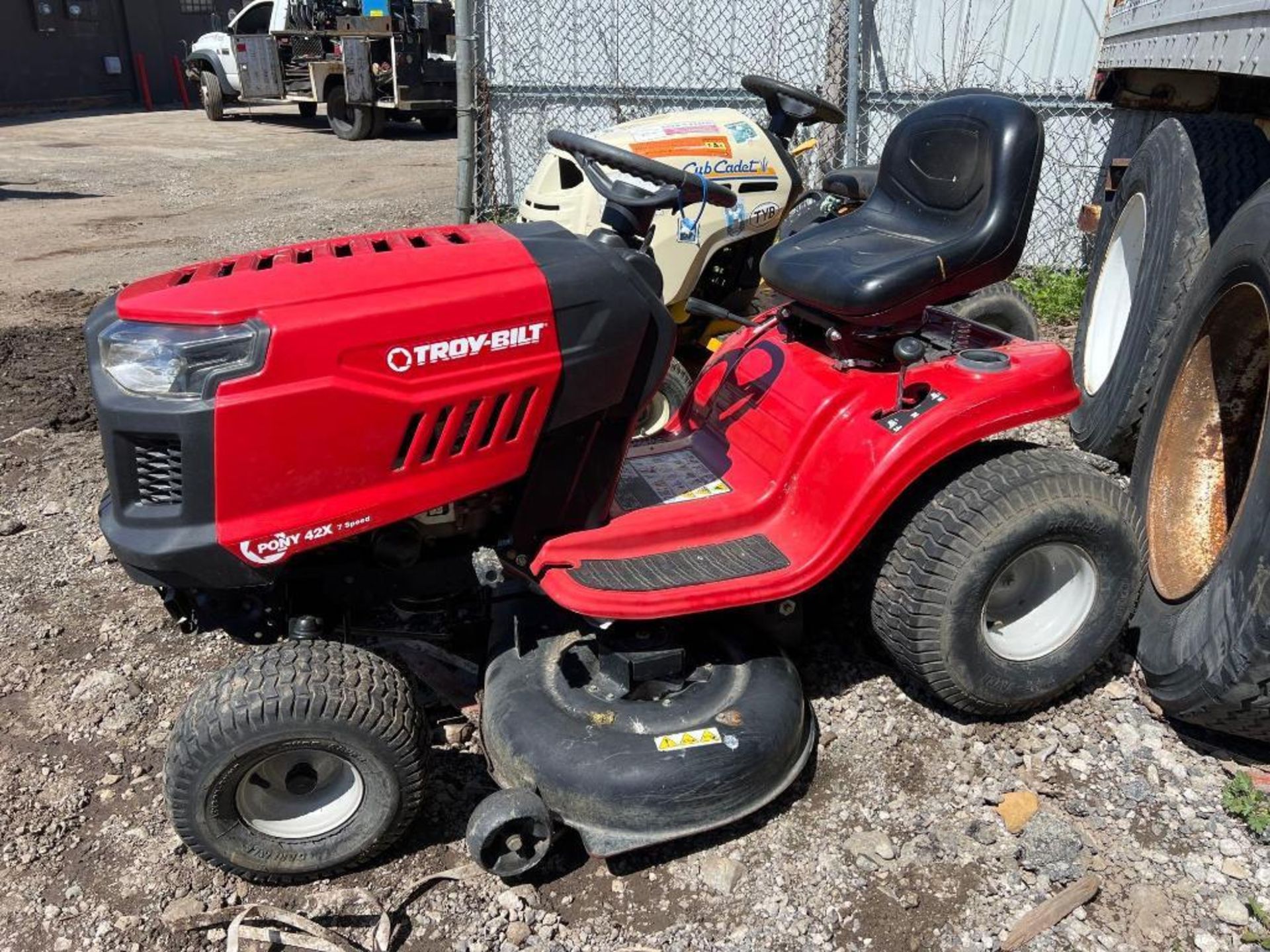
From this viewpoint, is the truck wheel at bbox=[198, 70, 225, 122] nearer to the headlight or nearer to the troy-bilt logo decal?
the headlight

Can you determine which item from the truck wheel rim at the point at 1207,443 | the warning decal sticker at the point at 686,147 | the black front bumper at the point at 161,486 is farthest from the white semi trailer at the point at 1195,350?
the black front bumper at the point at 161,486

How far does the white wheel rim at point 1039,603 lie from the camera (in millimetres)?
2639

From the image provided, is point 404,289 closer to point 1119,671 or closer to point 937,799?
point 937,799

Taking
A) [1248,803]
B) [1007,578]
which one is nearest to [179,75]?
[1007,578]

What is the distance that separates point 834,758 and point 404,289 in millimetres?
1586

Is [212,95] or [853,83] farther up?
[853,83]

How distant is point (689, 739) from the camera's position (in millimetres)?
2238

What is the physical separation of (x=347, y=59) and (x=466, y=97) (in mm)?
6918

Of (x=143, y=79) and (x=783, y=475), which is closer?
(x=783, y=475)

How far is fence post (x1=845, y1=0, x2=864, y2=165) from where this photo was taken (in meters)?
5.75

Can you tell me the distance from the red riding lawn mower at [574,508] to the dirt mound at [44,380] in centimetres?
250

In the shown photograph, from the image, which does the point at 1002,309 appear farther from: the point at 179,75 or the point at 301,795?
the point at 179,75

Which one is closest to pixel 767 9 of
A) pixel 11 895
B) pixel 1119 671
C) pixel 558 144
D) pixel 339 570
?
pixel 558 144

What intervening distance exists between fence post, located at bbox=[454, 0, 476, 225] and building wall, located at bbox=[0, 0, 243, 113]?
48.9 ft
